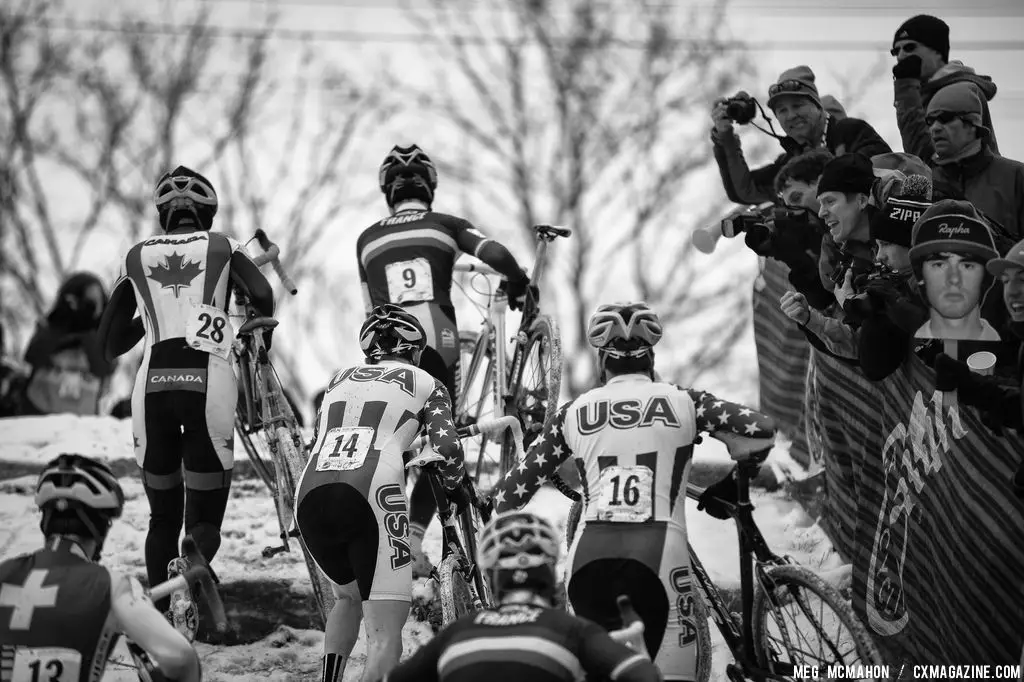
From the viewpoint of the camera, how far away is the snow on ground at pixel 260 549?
1013 cm

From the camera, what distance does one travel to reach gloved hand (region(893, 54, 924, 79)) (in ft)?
35.2

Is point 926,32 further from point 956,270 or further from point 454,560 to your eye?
point 454,560

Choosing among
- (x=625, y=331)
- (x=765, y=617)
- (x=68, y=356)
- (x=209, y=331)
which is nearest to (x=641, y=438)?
(x=625, y=331)

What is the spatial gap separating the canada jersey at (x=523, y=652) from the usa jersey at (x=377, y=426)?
2.11 m

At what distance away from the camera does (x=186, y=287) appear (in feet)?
32.5

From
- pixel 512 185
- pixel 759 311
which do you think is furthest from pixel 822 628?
pixel 512 185

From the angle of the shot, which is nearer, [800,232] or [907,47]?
[800,232]

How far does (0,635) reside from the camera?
265 inches

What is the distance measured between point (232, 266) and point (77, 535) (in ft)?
11.1

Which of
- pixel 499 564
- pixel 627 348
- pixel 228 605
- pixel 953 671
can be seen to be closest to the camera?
pixel 499 564

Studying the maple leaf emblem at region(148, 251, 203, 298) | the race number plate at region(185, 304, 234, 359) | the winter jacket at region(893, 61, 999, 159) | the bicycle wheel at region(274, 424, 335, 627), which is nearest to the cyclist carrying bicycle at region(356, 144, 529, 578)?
the bicycle wheel at region(274, 424, 335, 627)

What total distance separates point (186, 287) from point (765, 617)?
4.10 metres

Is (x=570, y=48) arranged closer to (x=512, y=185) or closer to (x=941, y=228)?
(x=512, y=185)

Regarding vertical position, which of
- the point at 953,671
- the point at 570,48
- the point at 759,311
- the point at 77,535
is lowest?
the point at 953,671
